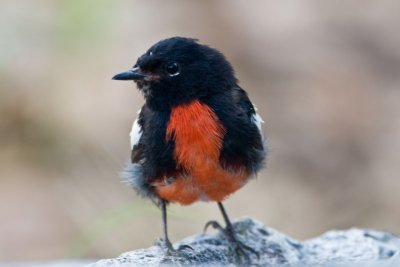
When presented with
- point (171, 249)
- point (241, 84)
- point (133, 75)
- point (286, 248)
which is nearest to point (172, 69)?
point (133, 75)

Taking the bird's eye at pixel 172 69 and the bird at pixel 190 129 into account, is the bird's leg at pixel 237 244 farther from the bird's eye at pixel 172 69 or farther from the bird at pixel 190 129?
the bird's eye at pixel 172 69

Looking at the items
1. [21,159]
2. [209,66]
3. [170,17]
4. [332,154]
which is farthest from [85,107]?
[209,66]

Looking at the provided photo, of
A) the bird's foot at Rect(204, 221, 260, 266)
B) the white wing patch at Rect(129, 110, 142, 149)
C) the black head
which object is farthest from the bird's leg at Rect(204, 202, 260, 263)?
the black head

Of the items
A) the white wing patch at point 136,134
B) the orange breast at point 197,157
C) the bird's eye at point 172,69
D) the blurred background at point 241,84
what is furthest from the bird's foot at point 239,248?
the blurred background at point 241,84

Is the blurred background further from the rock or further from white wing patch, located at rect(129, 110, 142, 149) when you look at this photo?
the rock

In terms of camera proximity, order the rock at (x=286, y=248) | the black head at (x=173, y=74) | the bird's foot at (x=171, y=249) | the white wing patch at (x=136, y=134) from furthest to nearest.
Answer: the white wing patch at (x=136, y=134)
the black head at (x=173, y=74)
the rock at (x=286, y=248)
the bird's foot at (x=171, y=249)
